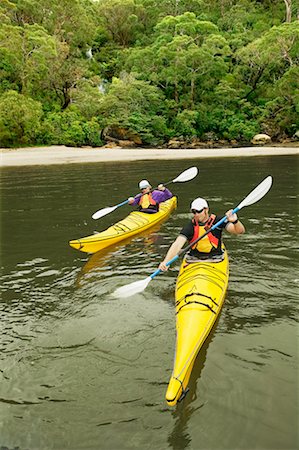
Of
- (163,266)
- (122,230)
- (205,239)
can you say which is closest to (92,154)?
(122,230)

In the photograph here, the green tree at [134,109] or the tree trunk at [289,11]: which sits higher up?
the tree trunk at [289,11]

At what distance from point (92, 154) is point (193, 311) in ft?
80.3

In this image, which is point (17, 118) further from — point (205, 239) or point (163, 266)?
point (163, 266)

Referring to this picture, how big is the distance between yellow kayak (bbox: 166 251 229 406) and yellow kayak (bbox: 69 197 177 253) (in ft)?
9.17

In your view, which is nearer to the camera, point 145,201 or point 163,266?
point 163,266

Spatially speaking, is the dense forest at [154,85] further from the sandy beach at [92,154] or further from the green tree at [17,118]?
the sandy beach at [92,154]

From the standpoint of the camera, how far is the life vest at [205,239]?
5.76 metres

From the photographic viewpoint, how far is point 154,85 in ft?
123

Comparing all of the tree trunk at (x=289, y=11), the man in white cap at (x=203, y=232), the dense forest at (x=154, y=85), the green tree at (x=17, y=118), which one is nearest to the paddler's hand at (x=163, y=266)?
the man in white cap at (x=203, y=232)

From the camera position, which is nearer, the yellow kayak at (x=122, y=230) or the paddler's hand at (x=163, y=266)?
the paddler's hand at (x=163, y=266)

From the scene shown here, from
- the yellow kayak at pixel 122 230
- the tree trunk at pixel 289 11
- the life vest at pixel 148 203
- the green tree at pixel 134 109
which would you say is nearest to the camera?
the yellow kayak at pixel 122 230

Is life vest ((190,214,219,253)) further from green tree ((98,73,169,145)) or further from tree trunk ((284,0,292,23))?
tree trunk ((284,0,292,23))

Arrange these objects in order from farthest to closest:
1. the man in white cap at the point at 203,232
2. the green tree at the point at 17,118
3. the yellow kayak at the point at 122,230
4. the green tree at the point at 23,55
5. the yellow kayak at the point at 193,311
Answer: the green tree at the point at 23,55 → the green tree at the point at 17,118 → the yellow kayak at the point at 122,230 → the man in white cap at the point at 203,232 → the yellow kayak at the point at 193,311

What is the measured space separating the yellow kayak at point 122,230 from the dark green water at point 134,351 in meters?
0.26
